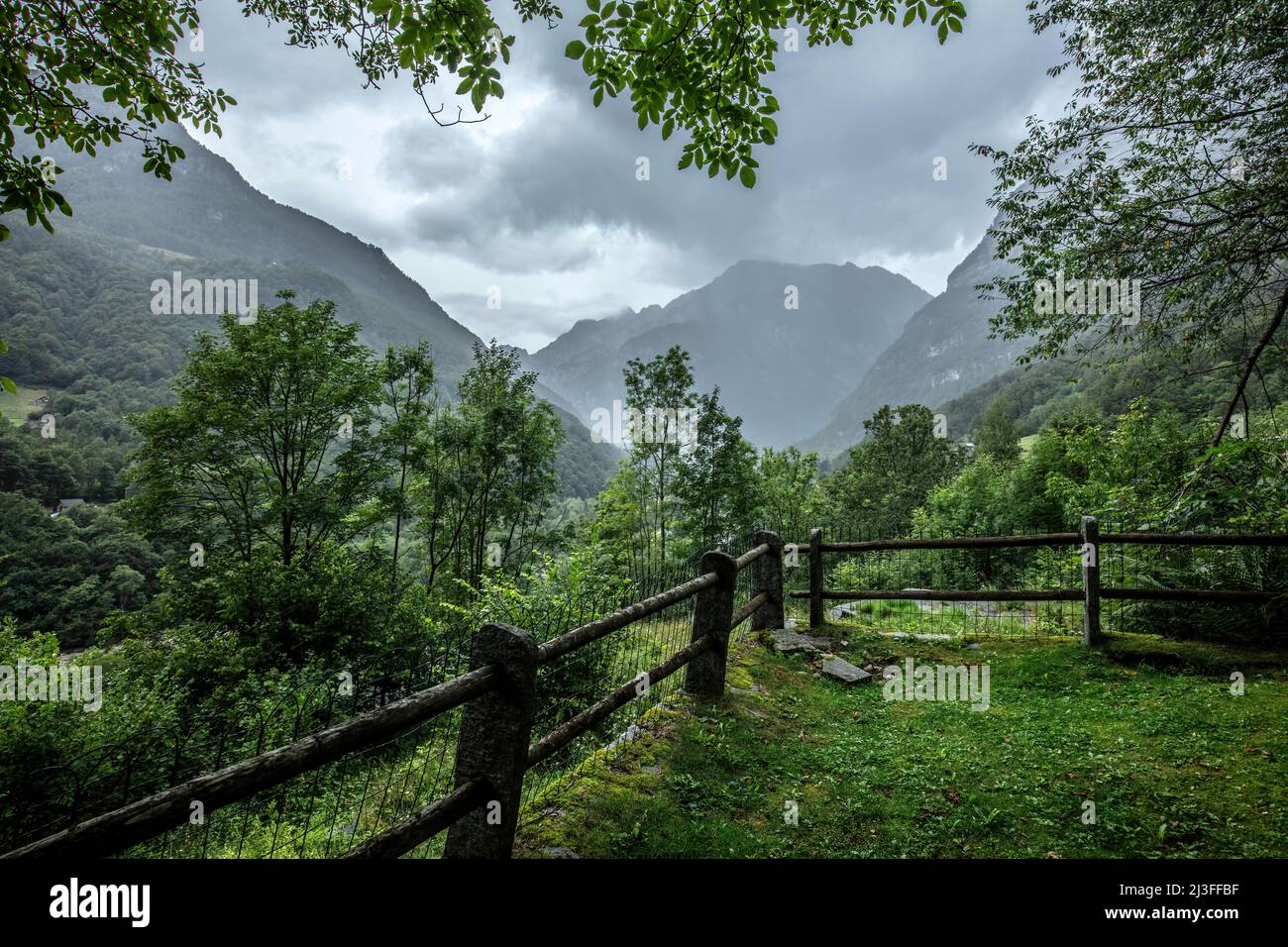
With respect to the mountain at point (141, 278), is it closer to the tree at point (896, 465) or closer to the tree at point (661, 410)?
the tree at point (661, 410)

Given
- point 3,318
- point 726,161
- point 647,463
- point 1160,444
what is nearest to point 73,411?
point 3,318

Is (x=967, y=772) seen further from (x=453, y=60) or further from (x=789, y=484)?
(x=789, y=484)

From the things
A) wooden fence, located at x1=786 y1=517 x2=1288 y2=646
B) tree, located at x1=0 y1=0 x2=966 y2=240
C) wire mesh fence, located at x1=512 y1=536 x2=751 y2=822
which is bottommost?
wire mesh fence, located at x1=512 y1=536 x2=751 y2=822

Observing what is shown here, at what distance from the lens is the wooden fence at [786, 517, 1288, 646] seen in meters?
5.54

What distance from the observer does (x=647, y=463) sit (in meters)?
27.0

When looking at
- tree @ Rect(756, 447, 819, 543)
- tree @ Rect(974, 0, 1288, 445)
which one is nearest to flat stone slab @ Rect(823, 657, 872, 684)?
tree @ Rect(974, 0, 1288, 445)

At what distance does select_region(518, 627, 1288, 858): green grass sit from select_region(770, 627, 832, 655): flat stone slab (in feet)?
3.03

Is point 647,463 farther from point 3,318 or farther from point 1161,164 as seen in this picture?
point 3,318

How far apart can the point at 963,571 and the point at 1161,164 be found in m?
9.96

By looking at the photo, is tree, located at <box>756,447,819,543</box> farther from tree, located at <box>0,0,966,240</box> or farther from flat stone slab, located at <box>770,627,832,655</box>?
tree, located at <box>0,0,966,240</box>

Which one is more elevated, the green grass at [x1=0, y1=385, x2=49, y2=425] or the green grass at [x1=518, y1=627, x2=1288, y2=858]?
the green grass at [x1=0, y1=385, x2=49, y2=425]

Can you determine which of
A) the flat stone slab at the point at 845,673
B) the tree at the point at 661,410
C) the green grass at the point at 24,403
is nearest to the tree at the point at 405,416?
the tree at the point at 661,410

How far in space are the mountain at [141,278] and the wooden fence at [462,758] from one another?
17.9ft

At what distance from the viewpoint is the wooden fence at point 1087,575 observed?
554cm
